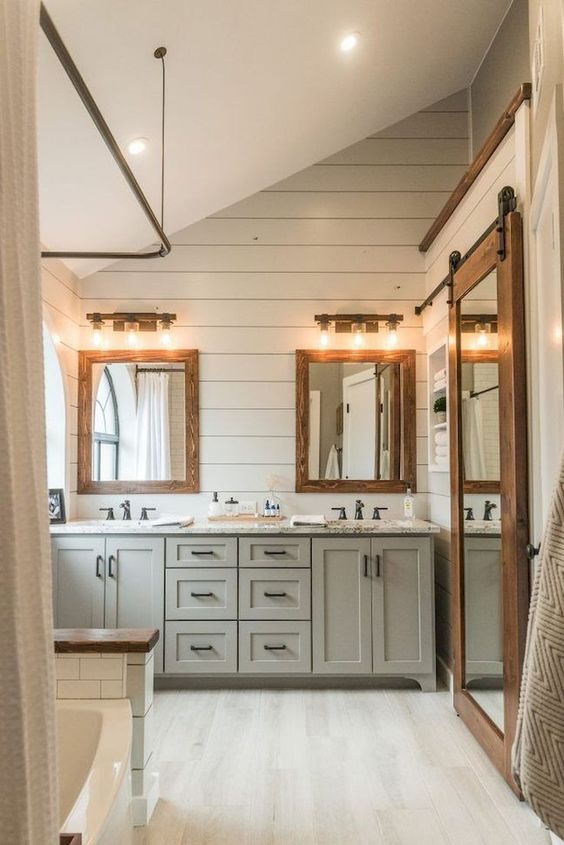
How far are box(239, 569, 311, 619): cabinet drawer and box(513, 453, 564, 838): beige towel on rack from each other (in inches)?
107

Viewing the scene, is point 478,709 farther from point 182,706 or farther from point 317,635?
point 182,706

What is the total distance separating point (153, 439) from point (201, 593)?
43.7 inches

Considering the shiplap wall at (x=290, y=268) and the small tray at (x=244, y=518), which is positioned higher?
the shiplap wall at (x=290, y=268)

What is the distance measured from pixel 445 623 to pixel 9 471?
11.4ft

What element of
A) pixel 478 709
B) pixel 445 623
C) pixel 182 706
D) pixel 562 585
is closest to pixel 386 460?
pixel 445 623

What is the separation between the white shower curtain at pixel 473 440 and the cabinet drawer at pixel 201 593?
1.46 meters

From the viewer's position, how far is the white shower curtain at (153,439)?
157 inches

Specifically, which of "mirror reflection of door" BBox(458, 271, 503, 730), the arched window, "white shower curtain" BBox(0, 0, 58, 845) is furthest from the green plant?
"white shower curtain" BBox(0, 0, 58, 845)

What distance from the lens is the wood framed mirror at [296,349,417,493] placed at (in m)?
3.96

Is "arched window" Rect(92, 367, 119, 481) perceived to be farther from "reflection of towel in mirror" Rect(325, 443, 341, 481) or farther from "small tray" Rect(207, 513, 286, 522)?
"reflection of towel in mirror" Rect(325, 443, 341, 481)

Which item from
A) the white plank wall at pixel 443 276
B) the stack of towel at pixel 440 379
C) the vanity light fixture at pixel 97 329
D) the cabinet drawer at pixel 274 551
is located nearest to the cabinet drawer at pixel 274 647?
the cabinet drawer at pixel 274 551

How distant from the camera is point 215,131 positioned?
10.4ft

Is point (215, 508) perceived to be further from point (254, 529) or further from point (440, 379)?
point (440, 379)

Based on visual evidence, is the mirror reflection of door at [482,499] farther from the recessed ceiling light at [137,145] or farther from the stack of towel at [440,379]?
the recessed ceiling light at [137,145]
